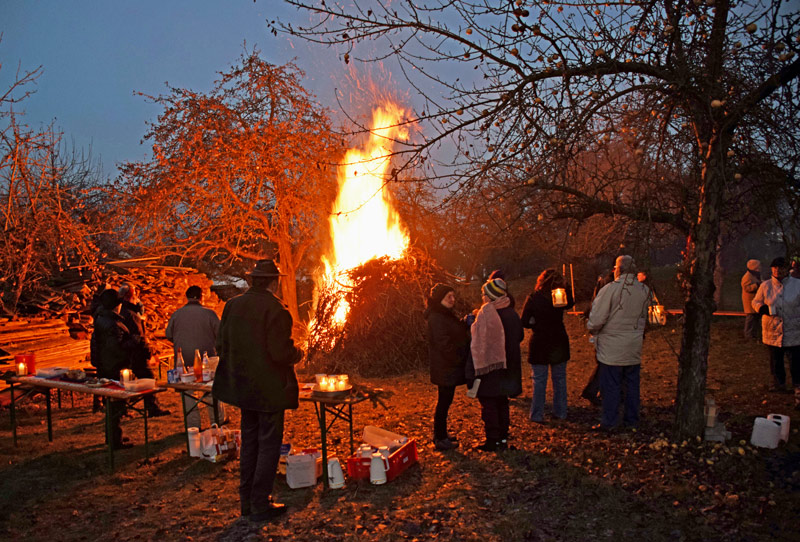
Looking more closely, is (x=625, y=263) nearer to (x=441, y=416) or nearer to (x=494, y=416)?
(x=494, y=416)

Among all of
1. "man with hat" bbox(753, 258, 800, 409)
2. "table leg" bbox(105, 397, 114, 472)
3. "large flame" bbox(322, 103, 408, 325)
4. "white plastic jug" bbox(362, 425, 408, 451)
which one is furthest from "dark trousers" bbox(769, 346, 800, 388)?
"table leg" bbox(105, 397, 114, 472)

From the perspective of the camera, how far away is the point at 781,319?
24.1ft

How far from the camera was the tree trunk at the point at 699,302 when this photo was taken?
5.35 meters

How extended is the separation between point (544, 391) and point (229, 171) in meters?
9.54

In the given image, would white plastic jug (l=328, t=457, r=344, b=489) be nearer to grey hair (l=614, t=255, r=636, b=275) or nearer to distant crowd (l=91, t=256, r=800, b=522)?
distant crowd (l=91, t=256, r=800, b=522)

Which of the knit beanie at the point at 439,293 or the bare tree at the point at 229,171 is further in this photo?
the bare tree at the point at 229,171

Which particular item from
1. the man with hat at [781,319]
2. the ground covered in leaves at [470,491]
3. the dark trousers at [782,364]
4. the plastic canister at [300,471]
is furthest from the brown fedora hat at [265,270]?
the dark trousers at [782,364]

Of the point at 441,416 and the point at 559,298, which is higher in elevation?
the point at 559,298

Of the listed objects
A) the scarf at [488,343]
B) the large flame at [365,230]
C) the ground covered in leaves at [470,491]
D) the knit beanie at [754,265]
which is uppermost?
the large flame at [365,230]

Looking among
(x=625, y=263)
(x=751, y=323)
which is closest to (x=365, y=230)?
(x=625, y=263)

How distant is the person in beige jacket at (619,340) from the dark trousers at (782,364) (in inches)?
109

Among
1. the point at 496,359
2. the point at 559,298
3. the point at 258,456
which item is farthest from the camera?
the point at 559,298

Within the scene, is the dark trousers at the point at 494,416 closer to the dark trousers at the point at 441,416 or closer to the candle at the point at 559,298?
the dark trousers at the point at 441,416

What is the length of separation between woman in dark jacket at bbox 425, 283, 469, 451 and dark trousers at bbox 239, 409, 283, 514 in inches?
79.8
